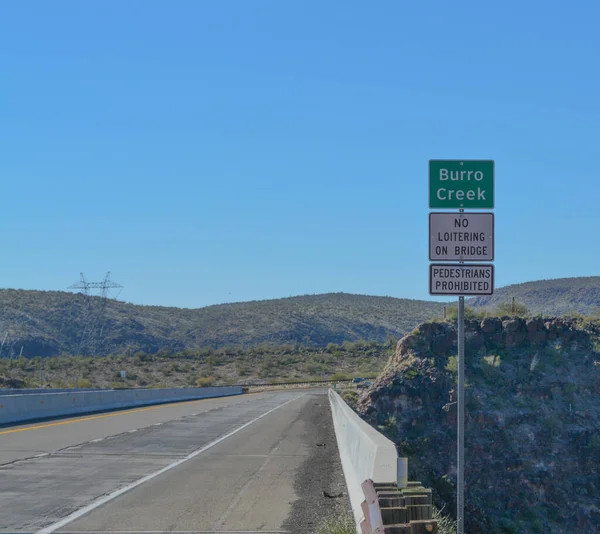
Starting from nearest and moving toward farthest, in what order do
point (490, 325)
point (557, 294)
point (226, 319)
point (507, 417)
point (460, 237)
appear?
point (460, 237) < point (507, 417) < point (490, 325) < point (557, 294) < point (226, 319)

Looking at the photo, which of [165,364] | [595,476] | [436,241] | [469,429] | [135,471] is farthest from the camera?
[165,364]

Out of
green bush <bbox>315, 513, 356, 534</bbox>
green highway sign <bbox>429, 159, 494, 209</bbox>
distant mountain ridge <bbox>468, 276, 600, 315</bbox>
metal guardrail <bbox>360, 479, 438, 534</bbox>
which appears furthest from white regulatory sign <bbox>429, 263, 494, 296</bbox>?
distant mountain ridge <bbox>468, 276, 600, 315</bbox>

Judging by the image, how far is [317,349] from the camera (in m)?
100

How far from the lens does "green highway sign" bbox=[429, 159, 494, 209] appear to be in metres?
9.09

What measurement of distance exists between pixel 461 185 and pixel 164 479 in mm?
7399

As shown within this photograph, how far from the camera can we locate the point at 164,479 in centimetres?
1365

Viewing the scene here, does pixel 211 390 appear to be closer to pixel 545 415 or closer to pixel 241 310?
pixel 545 415

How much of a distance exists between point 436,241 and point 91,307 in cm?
10486

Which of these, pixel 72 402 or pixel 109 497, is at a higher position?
pixel 72 402

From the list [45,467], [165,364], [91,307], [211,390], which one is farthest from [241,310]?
[45,467]

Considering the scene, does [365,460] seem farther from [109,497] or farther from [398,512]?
[109,497]

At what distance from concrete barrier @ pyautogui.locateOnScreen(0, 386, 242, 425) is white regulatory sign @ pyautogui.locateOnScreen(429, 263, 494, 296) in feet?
64.8

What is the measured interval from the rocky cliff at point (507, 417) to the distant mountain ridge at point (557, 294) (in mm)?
39242

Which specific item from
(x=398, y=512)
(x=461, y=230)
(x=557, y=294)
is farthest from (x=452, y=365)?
(x=557, y=294)
